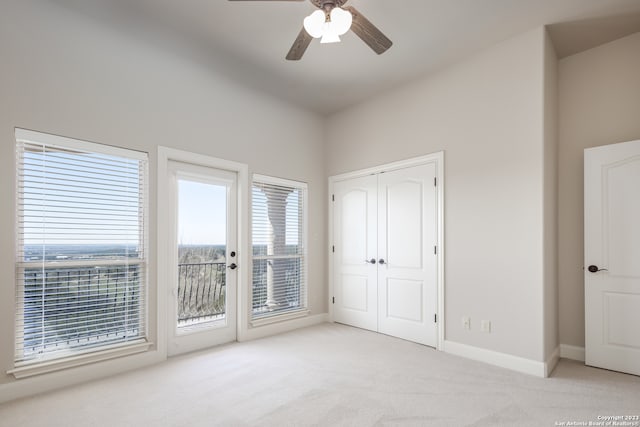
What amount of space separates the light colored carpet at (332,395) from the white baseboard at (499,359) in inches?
4.1

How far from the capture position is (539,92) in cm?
316

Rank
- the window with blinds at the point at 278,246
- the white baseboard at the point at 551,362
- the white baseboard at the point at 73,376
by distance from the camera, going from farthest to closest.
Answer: the window with blinds at the point at 278,246 → the white baseboard at the point at 551,362 → the white baseboard at the point at 73,376

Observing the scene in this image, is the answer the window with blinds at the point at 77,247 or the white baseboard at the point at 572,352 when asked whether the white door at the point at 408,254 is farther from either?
the window with blinds at the point at 77,247

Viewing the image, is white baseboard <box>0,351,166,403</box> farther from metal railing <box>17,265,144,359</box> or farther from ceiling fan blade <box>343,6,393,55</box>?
ceiling fan blade <box>343,6,393,55</box>

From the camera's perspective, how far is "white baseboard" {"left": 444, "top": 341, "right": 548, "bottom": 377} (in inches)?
120

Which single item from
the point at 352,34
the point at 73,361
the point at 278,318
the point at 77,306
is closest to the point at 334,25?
the point at 352,34

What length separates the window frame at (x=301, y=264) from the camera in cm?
425

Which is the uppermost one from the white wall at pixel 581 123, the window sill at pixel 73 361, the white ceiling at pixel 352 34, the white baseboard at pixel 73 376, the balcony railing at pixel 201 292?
the white ceiling at pixel 352 34

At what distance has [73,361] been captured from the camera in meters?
2.82

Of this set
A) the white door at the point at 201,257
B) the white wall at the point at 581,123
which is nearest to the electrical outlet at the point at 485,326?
the white wall at the point at 581,123

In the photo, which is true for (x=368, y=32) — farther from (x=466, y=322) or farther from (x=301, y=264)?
(x=301, y=264)

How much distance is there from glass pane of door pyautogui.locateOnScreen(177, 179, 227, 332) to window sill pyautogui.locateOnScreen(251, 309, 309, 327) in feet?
1.51

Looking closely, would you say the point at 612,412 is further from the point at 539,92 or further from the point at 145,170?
the point at 145,170

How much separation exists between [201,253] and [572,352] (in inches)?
160
